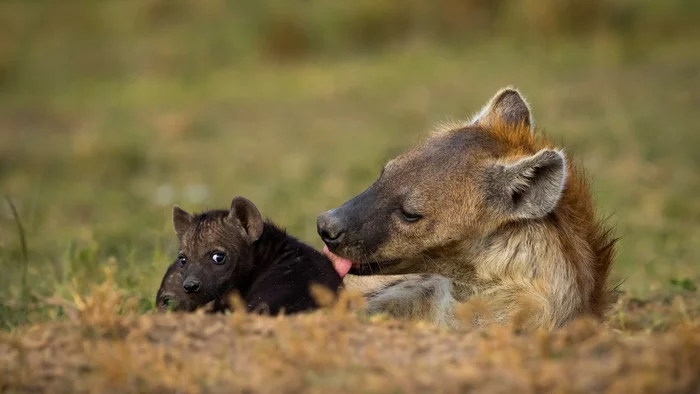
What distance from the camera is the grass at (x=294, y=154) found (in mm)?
2924

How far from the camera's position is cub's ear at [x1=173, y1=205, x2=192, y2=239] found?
14.5 feet

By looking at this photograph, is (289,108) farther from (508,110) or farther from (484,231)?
(484,231)

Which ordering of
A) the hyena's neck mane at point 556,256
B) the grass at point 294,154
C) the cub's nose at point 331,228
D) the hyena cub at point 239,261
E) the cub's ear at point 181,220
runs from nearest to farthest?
the grass at point 294,154 < the hyena's neck mane at point 556,256 < the cub's nose at point 331,228 < the hyena cub at point 239,261 < the cub's ear at point 181,220

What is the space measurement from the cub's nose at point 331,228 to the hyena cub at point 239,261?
17 centimetres

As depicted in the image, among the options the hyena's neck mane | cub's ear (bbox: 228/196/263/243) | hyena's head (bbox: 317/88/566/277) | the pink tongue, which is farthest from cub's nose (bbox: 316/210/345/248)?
the hyena's neck mane

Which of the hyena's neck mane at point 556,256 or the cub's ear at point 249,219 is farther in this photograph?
the cub's ear at point 249,219

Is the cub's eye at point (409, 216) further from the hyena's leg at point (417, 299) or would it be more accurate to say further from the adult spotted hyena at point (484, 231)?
the hyena's leg at point (417, 299)

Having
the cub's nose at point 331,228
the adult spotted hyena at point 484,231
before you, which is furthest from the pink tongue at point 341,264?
the cub's nose at point 331,228

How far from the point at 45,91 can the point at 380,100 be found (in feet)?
15.7

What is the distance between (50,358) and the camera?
3080 millimetres

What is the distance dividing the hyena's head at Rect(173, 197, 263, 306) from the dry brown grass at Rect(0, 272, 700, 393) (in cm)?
70

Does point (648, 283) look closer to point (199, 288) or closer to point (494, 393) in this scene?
point (199, 288)

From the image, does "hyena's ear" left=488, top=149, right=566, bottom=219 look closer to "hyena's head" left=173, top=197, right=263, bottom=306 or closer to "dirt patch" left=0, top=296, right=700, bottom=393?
"dirt patch" left=0, top=296, right=700, bottom=393

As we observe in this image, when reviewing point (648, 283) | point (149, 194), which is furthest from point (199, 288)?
point (149, 194)
